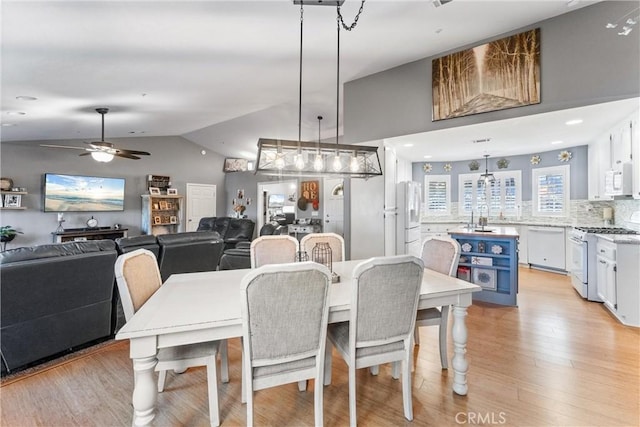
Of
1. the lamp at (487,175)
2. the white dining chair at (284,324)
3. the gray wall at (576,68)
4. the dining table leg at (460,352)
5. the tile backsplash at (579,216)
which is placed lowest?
the dining table leg at (460,352)

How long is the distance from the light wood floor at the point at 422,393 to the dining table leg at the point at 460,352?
→ 66 millimetres

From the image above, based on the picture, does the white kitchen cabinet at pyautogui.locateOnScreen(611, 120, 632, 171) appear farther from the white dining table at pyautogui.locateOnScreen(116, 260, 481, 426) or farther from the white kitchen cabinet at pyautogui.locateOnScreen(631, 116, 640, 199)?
the white dining table at pyautogui.locateOnScreen(116, 260, 481, 426)

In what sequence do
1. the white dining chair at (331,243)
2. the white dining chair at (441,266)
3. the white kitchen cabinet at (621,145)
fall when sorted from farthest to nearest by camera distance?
the white kitchen cabinet at (621,145)
the white dining chair at (331,243)
the white dining chair at (441,266)

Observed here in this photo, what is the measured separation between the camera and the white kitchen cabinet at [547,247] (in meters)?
5.46

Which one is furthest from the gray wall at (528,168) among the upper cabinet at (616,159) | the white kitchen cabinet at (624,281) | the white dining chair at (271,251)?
the white dining chair at (271,251)

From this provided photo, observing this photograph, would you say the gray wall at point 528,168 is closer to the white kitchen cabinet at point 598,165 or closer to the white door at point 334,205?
the white kitchen cabinet at point 598,165

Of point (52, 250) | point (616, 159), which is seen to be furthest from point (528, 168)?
point (52, 250)

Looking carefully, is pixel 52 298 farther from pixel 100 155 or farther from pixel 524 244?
pixel 524 244

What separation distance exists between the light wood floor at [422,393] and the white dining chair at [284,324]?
47cm

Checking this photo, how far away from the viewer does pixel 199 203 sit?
8688mm

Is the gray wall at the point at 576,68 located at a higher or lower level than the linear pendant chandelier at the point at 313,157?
higher

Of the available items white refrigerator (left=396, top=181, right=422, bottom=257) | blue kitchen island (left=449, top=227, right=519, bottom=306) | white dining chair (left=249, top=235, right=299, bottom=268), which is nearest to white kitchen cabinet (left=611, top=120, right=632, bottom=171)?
blue kitchen island (left=449, top=227, right=519, bottom=306)

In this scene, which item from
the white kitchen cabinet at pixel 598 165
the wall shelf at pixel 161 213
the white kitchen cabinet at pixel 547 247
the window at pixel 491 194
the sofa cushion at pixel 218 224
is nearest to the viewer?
the white kitchen cabinet at pixel 598 165

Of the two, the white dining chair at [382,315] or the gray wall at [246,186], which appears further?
the gray wall at [246,186]
